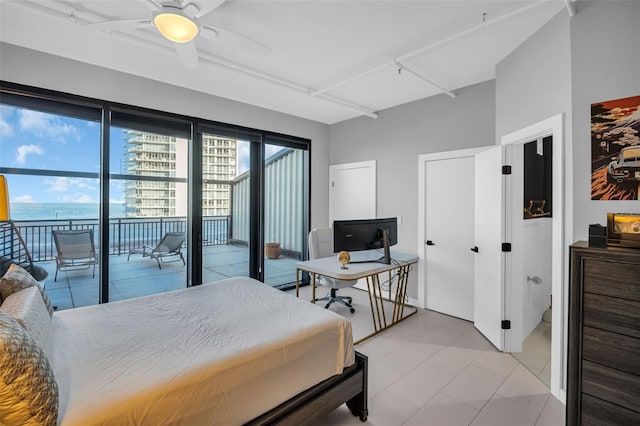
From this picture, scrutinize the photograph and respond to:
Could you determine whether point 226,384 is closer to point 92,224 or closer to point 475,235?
point 92,224

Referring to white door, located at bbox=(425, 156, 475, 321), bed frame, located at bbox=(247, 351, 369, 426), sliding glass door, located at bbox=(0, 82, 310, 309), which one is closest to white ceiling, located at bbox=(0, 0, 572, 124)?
sliding glass door, located at bbox=(0, 82, 310, 309)

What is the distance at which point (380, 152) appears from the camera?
459 cm

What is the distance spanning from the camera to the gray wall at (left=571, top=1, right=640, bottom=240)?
187 centimetres

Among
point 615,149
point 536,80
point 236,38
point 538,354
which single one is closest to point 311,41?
point 236,38

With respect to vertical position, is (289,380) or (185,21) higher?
(185,21)

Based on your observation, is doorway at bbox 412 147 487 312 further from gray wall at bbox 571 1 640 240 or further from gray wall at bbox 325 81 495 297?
gray wall at bbox 571 1 640 240

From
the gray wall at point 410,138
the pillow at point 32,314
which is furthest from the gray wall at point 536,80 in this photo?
the pillow at point 32,314

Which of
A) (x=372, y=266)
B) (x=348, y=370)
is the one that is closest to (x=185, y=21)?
(x=348, y=370)

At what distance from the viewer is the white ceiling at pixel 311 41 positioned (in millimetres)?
2186

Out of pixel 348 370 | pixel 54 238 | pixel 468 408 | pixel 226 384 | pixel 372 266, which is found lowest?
pixel 468 408

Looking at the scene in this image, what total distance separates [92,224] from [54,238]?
0.37 meters

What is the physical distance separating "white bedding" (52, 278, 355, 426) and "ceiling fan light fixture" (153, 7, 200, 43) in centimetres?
183

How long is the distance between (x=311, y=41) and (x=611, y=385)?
3.19 metres

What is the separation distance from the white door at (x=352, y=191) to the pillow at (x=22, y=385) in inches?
161
